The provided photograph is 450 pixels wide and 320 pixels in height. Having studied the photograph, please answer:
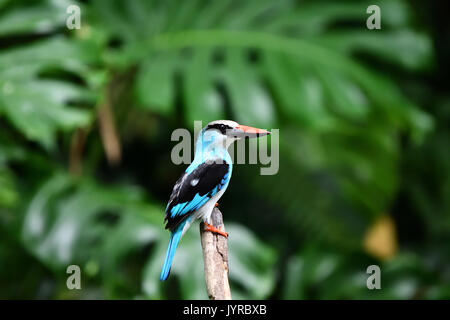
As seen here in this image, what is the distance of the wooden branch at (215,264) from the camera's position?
0.77 meters

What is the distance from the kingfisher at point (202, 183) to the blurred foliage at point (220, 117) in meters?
0.54

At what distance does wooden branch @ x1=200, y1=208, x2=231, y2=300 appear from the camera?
77cm

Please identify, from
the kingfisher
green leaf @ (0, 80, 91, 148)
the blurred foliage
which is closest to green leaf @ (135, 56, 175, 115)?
the blurred foliage

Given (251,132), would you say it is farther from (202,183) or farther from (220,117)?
(220,117)

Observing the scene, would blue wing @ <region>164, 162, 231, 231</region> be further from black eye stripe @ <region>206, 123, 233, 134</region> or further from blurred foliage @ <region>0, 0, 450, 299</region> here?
blurred foliage @ <region>0, 0, 450, 299</region>

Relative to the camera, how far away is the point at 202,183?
828mm

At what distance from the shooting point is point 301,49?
8.14 feet

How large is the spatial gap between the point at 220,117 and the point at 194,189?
1334mm

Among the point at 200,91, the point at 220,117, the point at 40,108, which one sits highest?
the point at 200,91

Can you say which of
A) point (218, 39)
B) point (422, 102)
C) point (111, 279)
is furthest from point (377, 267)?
point (422, 102)

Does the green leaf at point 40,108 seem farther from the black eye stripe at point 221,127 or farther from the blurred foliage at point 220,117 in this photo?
the black eye stripe at point 221,127

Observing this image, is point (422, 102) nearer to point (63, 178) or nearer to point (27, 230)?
point (63, 178)

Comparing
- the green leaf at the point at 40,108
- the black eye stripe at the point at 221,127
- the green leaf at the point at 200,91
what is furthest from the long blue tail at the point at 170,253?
the green leaf at the point at 200,91

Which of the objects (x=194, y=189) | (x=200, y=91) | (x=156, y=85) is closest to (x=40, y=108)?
(x=156, y=85)
